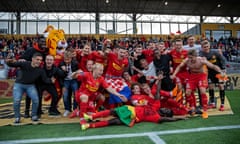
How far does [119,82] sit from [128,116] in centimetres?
114

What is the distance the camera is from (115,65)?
5383mm

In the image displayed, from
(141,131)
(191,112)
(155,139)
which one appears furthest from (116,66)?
(155,139)

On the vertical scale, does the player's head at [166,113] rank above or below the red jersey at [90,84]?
below

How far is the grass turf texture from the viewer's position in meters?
3.26

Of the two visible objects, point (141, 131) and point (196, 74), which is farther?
point (196, 74)

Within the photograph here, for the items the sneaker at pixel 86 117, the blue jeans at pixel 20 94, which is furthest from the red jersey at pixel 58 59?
the sneaker at pixel 86 117

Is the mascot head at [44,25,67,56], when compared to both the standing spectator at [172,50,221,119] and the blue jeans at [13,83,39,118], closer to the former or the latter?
the blue jeans at [13,83,39,118]

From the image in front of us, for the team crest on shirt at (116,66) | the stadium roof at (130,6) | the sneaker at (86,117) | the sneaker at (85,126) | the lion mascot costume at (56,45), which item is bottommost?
the sneaker at (85,126)

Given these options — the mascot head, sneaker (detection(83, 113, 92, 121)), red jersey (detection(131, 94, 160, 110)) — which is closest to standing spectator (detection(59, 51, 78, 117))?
the mascot head

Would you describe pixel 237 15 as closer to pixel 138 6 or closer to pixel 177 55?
pixel 138 6

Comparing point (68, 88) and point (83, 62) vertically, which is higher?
Answer: point (83, 62)

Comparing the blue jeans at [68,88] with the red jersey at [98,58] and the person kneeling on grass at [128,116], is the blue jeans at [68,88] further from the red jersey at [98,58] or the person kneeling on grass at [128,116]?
the person kneeling on grass at [128,116]

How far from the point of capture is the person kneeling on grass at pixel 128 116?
425cm

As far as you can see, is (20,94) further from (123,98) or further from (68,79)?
(123,98)
